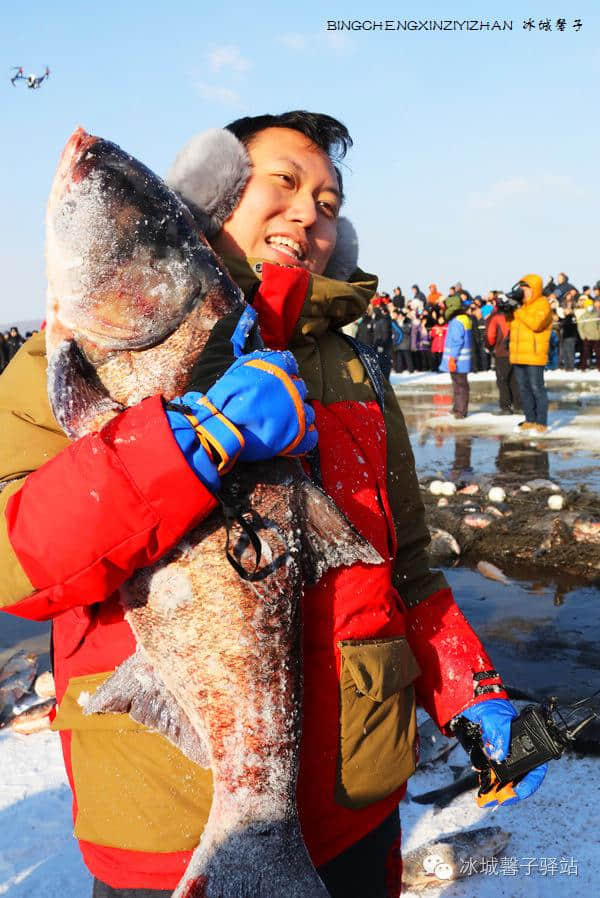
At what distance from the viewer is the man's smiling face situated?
2.05 metres

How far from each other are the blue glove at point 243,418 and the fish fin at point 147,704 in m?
0.46

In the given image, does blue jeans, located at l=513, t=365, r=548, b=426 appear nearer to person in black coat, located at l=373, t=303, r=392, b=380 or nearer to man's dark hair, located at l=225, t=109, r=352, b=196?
person in black coat, located at l=373, t=303, r=392, b=380

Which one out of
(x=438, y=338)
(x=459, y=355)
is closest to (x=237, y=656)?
(x=459, y=355)

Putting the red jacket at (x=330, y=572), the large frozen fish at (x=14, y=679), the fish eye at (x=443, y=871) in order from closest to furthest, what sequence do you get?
the red jacket at (x=330, y=572) → the fish eye at (x=443, y=871) → the large frozen fish at (x=14, y=679)

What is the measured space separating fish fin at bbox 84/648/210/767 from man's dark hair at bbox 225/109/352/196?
145 cm

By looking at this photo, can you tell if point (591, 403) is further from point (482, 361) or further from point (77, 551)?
point (77, 551)

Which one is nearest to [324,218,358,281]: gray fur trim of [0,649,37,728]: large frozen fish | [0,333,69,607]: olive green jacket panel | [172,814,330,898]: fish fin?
[0,333,69,607]: olive green jacket panel

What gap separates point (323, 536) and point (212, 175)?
40.3 inches

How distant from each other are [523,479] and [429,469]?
50.1 inches

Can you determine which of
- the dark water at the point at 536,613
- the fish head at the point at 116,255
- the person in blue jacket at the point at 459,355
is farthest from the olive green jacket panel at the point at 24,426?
the person in blue jacket at the point at 459,355

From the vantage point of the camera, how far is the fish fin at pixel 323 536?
1.67 metres

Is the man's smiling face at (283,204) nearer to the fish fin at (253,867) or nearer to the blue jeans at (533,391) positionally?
the fish fin at (253,867)

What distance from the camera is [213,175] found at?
80.0 inches

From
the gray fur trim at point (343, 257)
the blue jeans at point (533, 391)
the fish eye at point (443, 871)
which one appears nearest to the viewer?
the gray fur trim at point (343, 257)
